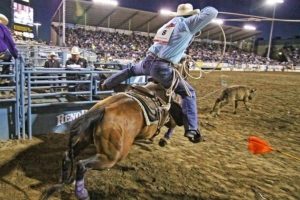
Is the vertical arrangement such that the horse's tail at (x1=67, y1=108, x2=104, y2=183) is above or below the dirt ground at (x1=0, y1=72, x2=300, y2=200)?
above

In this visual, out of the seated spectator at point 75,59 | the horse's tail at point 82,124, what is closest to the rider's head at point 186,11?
the horse's tail at point 82,124

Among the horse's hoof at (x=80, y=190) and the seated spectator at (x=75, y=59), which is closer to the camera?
the horse's hoof at (x=80, y=190)

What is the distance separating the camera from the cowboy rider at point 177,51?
370cm

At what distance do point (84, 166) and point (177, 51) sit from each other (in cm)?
197

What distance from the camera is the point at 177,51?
12.8 feet

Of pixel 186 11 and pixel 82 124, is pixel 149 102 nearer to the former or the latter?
pixel 82 124

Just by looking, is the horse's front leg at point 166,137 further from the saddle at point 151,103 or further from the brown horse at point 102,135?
the brown horse at point 102,135

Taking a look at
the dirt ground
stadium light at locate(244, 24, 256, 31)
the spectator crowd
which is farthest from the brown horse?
stadium light at locate(244, 24, 256, 31)

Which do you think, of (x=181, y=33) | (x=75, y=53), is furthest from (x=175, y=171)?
(x=75, y=53)

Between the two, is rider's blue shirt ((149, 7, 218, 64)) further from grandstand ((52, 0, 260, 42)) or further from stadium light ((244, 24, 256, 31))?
stadium light ((244, 24, 256, 31))

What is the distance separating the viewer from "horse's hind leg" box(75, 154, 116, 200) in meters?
2.82

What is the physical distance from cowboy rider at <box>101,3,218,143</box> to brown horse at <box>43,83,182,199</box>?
0.85 metres

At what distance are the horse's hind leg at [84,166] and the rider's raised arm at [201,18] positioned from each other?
78.4 inches

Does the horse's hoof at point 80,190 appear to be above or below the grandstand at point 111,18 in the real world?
below
